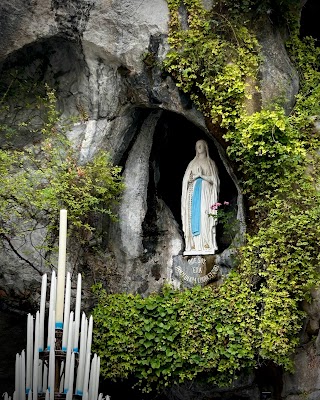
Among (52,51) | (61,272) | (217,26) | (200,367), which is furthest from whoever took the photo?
(52,51)

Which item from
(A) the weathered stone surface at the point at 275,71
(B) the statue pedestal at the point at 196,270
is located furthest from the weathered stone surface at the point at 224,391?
(A) the weathered stone surface at the point at 275,71

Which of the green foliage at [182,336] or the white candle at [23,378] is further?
the green foliage at [182,336]

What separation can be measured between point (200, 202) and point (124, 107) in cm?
152

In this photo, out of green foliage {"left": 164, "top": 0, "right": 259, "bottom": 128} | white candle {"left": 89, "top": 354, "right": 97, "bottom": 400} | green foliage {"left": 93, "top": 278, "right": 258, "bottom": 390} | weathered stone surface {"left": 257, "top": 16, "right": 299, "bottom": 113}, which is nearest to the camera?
white candle {"left": 89, "top": 354, "right": 97, "bottom": 400}

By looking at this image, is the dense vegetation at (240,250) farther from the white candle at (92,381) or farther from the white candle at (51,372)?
the white candle at (51,372)

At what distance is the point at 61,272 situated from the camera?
4.52 meters

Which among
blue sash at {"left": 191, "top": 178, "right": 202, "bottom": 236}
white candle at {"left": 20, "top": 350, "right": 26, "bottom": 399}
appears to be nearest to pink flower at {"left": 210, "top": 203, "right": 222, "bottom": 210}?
blue sash at {"left": 191, "top": 178, "right": 202, "bottom": 236}

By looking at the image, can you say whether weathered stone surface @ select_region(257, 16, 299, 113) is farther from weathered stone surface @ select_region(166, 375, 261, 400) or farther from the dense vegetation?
weathered stone surface @ select_region(166, 375, 261, 400)

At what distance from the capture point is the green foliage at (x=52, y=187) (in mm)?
8883

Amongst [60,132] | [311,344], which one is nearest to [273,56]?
[60,132]

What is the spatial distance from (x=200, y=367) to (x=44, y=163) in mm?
3092

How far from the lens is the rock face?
29.8ft

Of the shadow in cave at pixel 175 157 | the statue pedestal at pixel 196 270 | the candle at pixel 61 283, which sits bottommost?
the candle at pixel 61 283

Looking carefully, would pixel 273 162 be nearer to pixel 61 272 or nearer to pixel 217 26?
pixel 217 26
